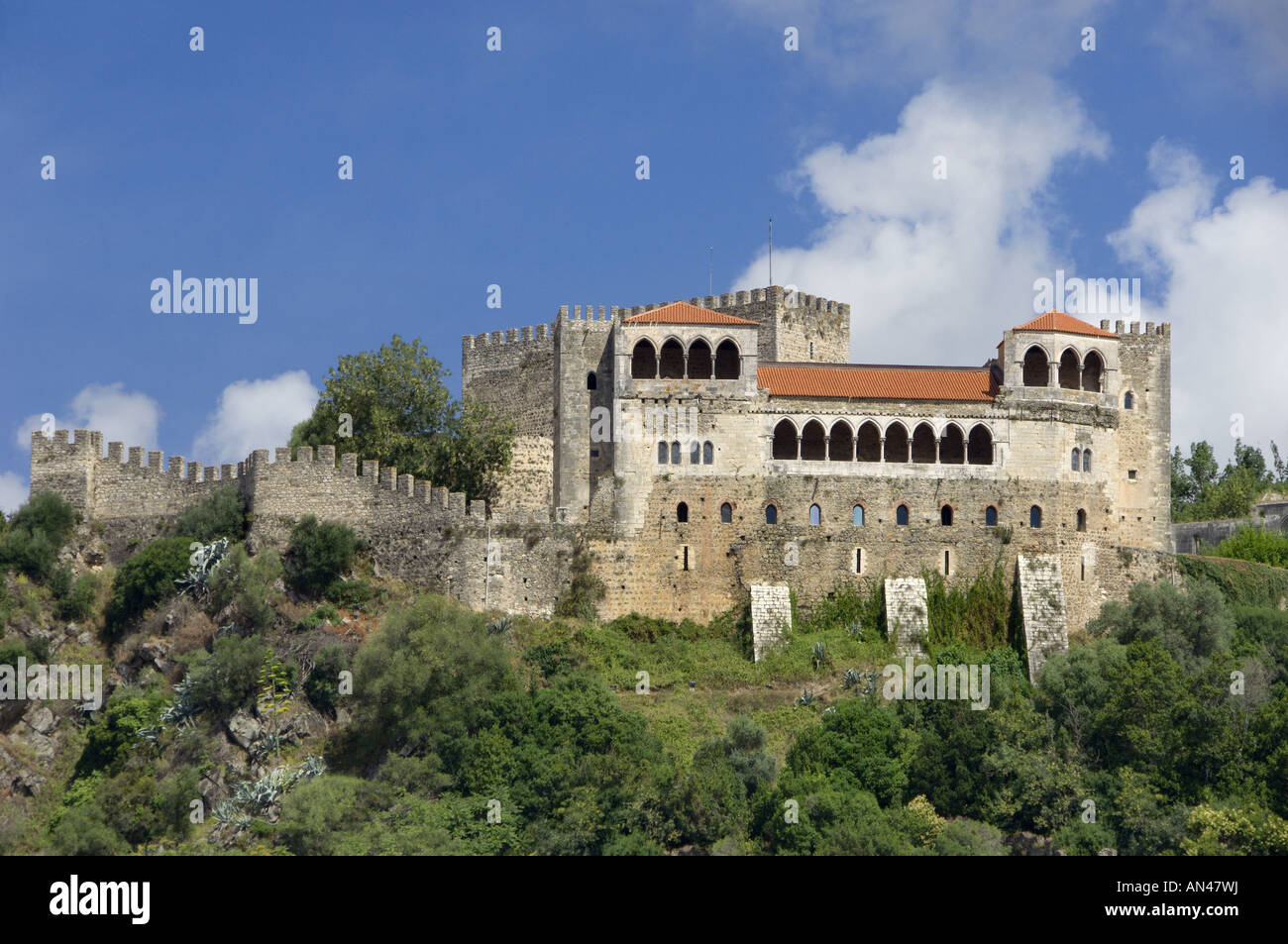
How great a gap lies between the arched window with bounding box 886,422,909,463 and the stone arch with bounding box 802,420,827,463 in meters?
2.06

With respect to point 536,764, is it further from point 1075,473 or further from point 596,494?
point 1075,473

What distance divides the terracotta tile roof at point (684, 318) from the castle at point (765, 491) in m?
0.08

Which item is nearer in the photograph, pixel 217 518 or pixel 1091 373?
pixel 217 518

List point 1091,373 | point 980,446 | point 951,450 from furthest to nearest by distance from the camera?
point 1091,373, point 951,450, point 980,446

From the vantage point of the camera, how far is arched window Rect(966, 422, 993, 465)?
62031mm

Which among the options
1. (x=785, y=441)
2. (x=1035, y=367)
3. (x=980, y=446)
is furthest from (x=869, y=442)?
(x=1035, y=367)

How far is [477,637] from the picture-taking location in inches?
2207

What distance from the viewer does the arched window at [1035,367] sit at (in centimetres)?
6362

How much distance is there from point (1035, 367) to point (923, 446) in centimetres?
491

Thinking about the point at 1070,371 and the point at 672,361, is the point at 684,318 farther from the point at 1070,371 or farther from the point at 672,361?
the point at 1070,371

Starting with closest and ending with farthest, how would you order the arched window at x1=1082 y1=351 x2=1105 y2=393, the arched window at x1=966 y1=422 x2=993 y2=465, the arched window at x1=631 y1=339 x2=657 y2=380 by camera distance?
the arched window at x1=966 y1=422 x2=993 y2=465
the arched window at x1=631 y1=339 x2=657 y2=380
the arched window at x1=1082 y1=351 x2=1105 y2=393

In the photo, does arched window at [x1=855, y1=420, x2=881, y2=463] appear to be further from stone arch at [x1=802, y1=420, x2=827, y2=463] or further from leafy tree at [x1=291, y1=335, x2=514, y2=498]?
leafy tree at [x1=291, y1=335, x2=514, y2=498]

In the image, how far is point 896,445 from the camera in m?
62.3

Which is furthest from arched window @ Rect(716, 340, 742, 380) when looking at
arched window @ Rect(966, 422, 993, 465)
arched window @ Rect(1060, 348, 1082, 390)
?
arched window @ Rect(1060, 348, 1082, 390)
